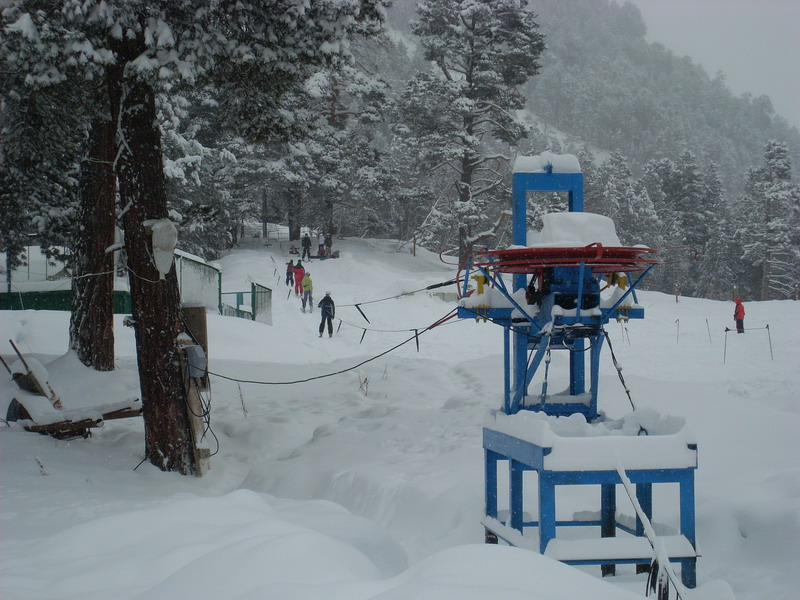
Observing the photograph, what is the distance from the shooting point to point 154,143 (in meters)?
8.04

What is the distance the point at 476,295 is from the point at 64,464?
16.4 feet

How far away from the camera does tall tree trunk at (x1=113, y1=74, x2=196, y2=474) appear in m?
7.85

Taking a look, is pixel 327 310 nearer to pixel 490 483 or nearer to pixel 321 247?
pixel 490 483

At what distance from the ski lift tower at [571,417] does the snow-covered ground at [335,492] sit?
0.48 meters

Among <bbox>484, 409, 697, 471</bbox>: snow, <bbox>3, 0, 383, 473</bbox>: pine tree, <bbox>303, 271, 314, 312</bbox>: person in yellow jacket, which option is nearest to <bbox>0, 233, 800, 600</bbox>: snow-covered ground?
<bbox>484, 409, 697, 471</bbox>: snow

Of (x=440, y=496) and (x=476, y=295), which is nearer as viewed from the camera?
(x=476, y=295)

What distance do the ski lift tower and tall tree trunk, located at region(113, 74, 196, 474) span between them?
3.99 m

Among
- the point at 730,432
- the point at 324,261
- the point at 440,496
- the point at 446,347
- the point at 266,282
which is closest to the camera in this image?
the point at 440,496

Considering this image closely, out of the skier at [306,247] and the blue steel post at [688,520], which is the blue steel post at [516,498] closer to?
the blue steel post at [688,520]

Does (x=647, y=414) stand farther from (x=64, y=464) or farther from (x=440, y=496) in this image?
(x=64, y=464)

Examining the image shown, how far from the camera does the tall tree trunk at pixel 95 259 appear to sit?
1168 centimetres

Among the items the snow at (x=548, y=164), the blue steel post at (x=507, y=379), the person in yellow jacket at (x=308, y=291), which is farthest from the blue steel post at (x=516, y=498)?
the person in yellow jacket at (x=308, y=291)

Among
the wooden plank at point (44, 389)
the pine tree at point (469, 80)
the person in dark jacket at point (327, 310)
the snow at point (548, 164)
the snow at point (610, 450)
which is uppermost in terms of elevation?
the pine tree at point (469, 80)

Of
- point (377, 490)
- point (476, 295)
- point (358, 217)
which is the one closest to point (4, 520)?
point (377, 490)
